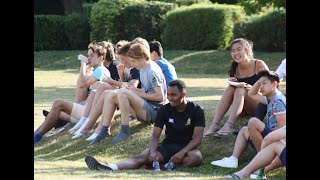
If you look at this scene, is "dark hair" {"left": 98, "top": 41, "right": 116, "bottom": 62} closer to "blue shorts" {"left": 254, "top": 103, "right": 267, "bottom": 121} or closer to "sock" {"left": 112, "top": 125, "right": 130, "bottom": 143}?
"sock" {"left": 112, "top": 125, "right": 130, "bottom": 143}

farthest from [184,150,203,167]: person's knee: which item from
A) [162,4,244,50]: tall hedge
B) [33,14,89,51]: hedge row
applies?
[33,14,89,51]: hedge row

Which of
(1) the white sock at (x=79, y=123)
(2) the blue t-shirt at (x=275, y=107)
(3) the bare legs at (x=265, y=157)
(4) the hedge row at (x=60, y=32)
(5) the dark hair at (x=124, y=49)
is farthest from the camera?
(4) the hedge row at (x=60, y=32)

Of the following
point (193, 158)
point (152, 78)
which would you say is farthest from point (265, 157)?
point (152, 78)

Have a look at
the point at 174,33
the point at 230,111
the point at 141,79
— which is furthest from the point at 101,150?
the point at 174,33

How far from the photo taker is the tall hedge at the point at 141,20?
3819 centimetres

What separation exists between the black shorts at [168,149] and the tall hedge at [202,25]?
86.9 feet

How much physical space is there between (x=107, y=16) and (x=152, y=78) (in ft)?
89.9

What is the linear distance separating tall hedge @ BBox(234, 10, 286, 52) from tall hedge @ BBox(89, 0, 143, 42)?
6.16m

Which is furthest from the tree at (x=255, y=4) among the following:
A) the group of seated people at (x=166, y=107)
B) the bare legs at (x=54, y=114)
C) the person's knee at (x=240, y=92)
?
the person's knee at (x=240, y=92)

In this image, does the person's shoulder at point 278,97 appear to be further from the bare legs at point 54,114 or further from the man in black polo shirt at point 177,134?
the bare legs at point 54,114

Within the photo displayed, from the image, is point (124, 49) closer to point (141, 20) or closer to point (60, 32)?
point (141, 20)

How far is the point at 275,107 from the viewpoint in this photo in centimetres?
Result: 928

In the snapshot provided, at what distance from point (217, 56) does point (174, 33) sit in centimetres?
441
